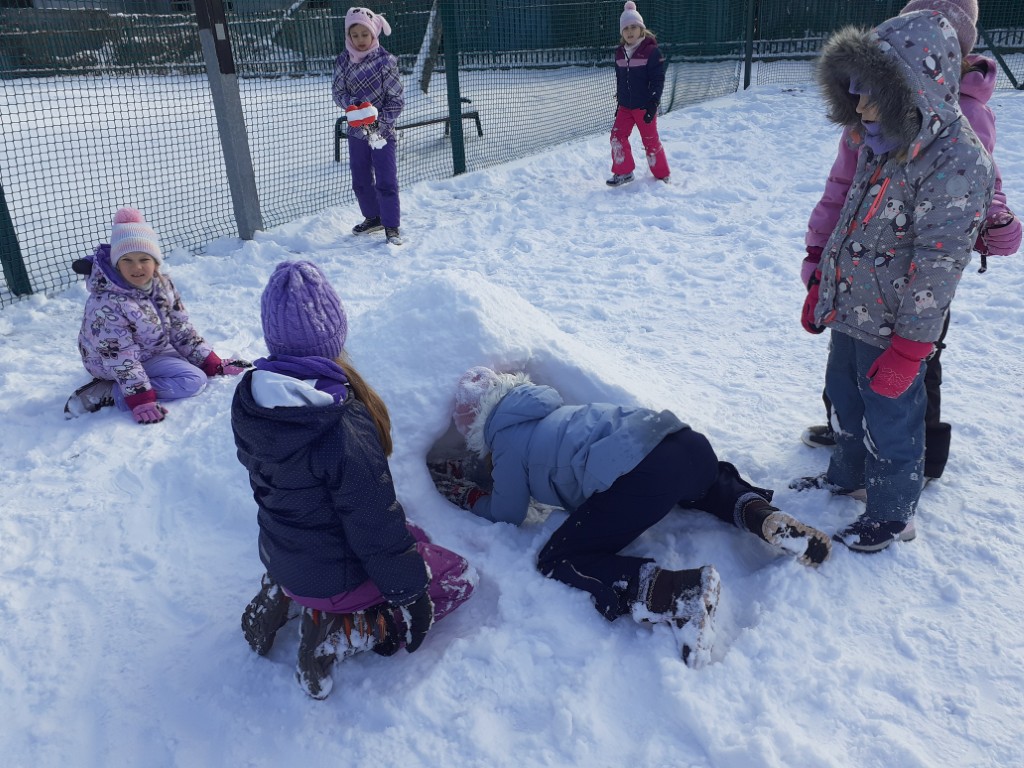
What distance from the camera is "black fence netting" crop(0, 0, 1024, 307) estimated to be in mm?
6367

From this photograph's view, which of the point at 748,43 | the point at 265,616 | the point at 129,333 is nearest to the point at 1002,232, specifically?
the point at 265,616

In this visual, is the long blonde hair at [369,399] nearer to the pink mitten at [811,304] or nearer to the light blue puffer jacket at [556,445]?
the light blue puffer jacket at [556,445]

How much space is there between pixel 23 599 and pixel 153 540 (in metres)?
0.40

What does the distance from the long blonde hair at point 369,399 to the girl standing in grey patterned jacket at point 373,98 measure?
4110mm

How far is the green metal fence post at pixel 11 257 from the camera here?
484 centimetres

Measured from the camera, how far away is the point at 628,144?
7051mm

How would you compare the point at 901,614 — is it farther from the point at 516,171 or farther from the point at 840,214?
the point at 516,171

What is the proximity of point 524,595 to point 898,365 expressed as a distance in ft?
4.01

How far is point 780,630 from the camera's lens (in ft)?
6.97

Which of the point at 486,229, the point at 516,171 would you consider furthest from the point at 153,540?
the point at 516,171

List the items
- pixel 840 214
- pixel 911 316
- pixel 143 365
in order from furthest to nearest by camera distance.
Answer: pixel 143 365 → pixel 840 214 → pixel 911 316

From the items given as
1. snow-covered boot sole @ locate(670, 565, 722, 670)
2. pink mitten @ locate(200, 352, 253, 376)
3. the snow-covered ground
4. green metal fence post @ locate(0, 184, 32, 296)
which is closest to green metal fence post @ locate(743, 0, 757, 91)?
the snow-covered ground

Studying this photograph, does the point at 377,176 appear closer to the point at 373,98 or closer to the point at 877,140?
the point at 373,98

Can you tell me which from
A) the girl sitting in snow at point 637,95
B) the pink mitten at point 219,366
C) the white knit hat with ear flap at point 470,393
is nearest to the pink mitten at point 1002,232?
the white knit hat with ear flap at point 470,393
